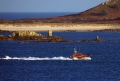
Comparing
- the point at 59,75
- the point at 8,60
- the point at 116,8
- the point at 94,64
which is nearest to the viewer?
the point at 59,75

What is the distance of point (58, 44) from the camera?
84000mm

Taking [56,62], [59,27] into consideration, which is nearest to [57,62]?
[56,62]

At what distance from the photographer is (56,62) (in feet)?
202

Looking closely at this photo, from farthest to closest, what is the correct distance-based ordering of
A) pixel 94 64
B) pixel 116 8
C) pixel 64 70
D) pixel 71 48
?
pixel 116 8, pixel 71 48, pixel 94 64, pixel 64 70

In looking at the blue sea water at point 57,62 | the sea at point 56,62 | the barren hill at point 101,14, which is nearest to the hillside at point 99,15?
the barren hill at point 101,14

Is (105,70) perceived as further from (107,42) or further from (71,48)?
(107,42)

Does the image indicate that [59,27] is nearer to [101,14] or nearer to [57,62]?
[101,14]

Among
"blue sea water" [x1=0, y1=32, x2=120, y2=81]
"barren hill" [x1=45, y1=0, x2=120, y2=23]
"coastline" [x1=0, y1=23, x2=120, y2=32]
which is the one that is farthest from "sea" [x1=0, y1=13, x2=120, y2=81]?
"barren hill" [x1=45, y1=0, x2=120, y2=23]

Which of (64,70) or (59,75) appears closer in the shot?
(59,75)

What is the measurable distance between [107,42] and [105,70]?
31.1 metres

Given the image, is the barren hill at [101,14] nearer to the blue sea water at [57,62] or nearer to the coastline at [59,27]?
the coastline at [59,27]

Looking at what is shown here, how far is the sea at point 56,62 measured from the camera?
5053 centimetres

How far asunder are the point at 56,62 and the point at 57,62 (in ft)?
0.33

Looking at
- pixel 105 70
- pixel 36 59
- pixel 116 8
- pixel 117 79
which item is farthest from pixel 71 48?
pixel 116 8
